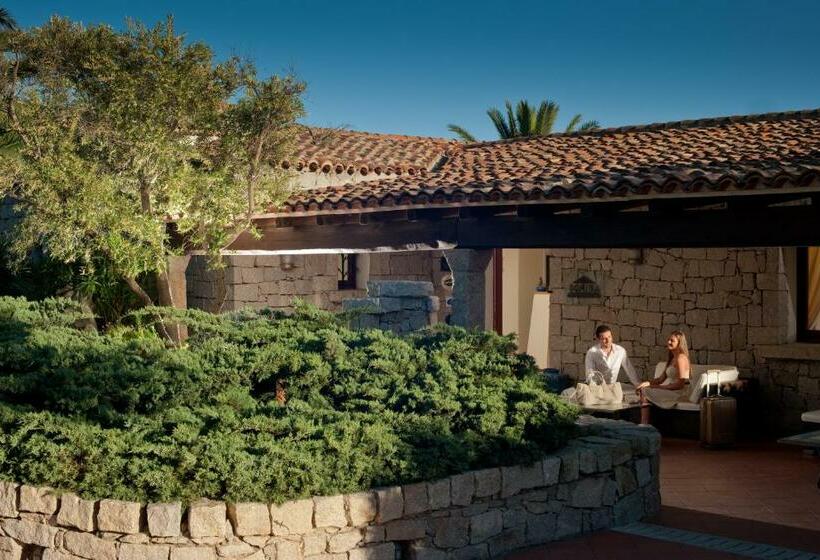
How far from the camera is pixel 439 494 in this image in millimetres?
6473

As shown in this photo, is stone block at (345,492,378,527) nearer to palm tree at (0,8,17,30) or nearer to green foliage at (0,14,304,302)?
green foliage at (0,14,304,302)

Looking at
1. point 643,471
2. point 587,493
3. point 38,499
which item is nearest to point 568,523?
point 587,493

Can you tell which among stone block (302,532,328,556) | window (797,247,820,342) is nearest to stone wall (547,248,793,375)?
window (797,247,820,342)

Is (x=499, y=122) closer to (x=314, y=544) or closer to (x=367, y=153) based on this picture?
(x=367, y=153)

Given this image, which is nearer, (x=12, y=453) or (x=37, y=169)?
(x=12, y=453)

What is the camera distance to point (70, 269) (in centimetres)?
1557

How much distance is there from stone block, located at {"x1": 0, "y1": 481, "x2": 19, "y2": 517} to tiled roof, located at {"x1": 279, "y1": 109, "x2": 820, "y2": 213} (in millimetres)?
6176

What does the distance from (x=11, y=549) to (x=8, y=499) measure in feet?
0.99

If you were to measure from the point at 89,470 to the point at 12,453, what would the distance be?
717 mm

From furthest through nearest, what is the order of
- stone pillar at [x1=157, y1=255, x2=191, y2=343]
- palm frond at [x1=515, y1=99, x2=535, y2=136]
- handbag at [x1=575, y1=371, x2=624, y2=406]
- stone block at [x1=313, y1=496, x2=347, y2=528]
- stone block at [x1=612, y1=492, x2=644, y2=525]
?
palm frond at [x1=515, y1=99, x2=535, y2=136], stone pillar at [x1=157, y1=255, x2=191, y2=343], handbag at [x1=575, y1=371, x2=624, y2=406], stone block at [x1=612, y1=492, x2=644, y2=525], stone block at [x1=313, y1=496, x2=347, y2=528]

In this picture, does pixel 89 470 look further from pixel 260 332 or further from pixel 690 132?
pixel 690 132

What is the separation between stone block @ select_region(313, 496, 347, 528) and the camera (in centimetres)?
610

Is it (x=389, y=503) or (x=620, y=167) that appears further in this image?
(x=620, y=167)

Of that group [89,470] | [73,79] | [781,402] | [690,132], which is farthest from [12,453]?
[690,132]
